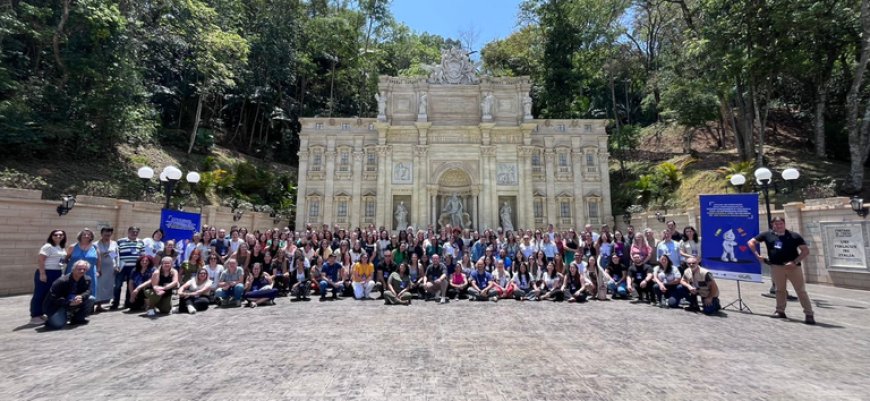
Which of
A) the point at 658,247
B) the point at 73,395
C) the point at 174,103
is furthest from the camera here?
the point at 174,103

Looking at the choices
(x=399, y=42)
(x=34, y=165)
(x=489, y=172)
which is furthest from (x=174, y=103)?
(x=489, y=172)

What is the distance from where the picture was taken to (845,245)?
37.0 feet

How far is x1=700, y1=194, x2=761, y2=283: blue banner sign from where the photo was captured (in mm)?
8734

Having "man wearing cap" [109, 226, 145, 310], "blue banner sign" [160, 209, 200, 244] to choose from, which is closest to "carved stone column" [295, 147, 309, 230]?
"blue banner sign" [160, 209, 200, 244]

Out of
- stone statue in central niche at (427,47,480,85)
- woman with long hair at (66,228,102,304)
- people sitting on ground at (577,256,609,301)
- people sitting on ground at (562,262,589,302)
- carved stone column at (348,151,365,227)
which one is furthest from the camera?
stone statue in central niche at (427,47,480,85)

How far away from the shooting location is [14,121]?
1650cm

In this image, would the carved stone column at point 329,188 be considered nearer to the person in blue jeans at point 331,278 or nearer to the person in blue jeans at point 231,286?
the person in blue jeans at point 331,278

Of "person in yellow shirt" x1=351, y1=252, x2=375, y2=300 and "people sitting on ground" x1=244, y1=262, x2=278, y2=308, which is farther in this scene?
"person in yellow shirt" x1=351, y1=252, x2=375, y2=300

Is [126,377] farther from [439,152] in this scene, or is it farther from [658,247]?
[439,152]

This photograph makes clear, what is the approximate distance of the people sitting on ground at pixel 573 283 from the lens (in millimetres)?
9672

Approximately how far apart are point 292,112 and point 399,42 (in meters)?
14.2

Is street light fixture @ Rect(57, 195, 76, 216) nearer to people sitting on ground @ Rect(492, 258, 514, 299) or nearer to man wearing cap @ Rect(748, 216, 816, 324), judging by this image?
people sitting on ground @ Rect(492, 258, 514, 299)

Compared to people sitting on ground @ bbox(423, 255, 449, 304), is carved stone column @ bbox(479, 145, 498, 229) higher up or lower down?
higher up

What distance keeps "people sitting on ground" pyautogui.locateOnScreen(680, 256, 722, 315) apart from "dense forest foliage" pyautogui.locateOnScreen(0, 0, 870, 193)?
14845 mm
